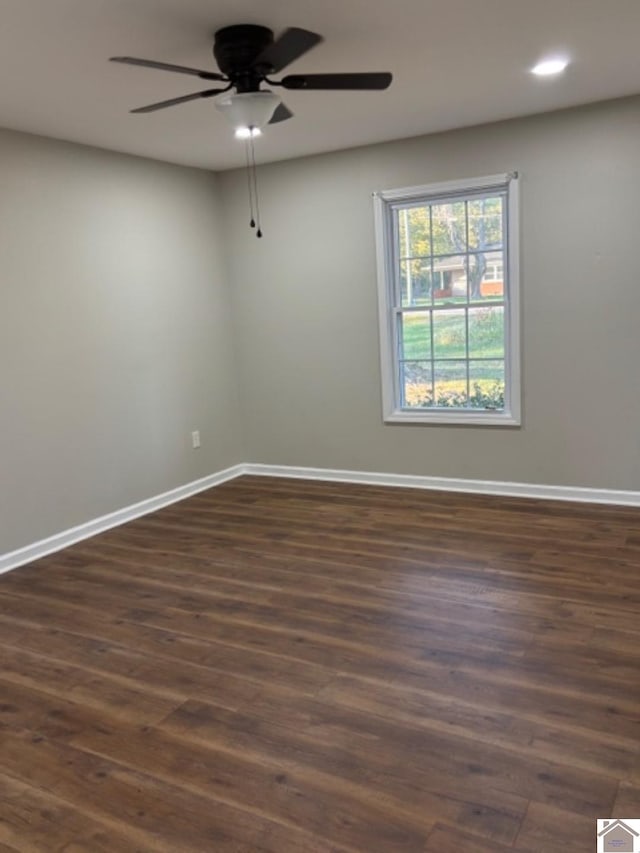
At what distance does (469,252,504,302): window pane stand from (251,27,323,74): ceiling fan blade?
230 centimetres

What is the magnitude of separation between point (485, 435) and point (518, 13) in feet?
8.94

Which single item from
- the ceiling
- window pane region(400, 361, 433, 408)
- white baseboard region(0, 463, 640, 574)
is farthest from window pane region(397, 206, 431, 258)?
white baseboard region(0, 463, 640, 574)

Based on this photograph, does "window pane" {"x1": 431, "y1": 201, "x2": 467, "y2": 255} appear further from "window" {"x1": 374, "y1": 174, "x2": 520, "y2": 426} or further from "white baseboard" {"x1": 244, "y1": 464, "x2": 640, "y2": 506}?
"white baseboard" {"x1": 244, "y1": 464, "x2": 640, "y2": 506}

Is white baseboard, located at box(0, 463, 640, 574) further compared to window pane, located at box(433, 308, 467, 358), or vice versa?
window pane, located at box(433, 308, 467, 358)

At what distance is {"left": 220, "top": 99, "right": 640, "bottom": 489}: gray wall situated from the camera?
13.4 feet

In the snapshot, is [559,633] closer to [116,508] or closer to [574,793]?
[574,793]

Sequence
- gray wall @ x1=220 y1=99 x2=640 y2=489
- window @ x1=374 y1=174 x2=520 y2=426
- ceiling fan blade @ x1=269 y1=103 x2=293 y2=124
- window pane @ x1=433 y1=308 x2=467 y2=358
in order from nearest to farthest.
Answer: ceiling fan blade @ x1=269 y1=103 x2=293 y2=124, gray wall @ x1=220 y1=99 x2=640 y2=489, window @ x1=374 y1=174 x2=520 y2=426, window pane @ x1=433 y1=308 x2=467 y2=358

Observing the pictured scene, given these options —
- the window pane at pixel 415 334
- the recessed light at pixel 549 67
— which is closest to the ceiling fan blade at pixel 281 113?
the recessed light at pixel 549 67

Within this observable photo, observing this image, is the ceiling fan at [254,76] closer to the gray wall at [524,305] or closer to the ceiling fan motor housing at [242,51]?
the ceiling fan motor housing at [242,51]

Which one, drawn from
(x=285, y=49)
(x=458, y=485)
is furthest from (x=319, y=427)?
(x=285, y=49)

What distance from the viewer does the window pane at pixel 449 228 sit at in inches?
180

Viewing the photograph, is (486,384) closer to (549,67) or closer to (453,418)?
(453,418)

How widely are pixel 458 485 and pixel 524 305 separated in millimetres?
1364

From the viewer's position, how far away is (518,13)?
8.41ft
